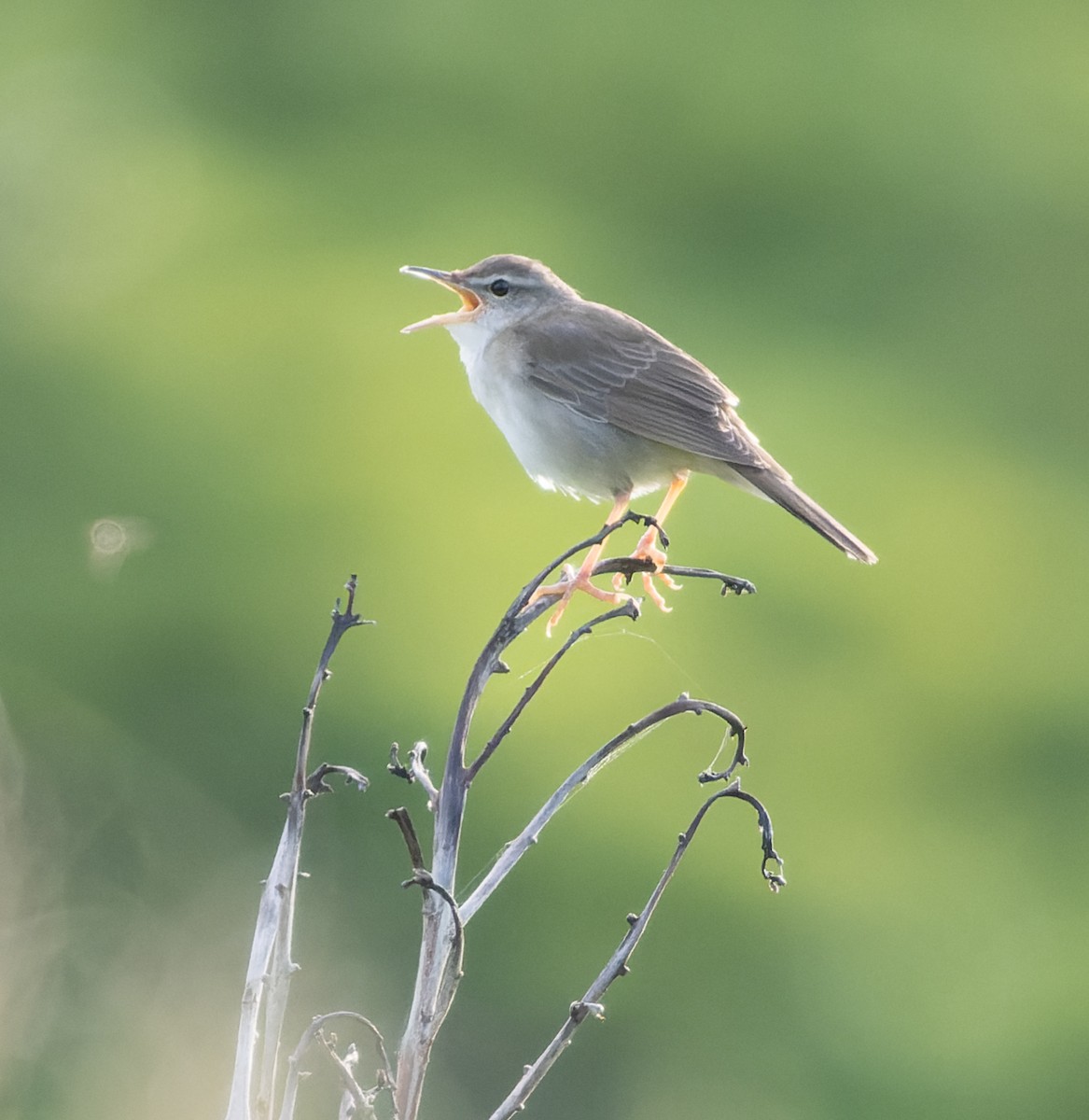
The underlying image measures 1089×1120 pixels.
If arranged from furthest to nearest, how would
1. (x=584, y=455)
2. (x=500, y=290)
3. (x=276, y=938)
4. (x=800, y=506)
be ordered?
(x=500, y=290)
(x=584, y=455)
(x=800, y=506)
(x=276, y=938)

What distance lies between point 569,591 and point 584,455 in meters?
1.21

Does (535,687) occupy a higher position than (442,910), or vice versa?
(535,687)

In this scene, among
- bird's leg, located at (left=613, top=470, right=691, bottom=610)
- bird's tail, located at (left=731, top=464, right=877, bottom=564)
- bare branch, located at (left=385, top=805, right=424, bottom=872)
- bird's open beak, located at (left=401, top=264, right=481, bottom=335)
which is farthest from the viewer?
bird's open beak, located at (left=401, top=264, right=481, bottom=335)

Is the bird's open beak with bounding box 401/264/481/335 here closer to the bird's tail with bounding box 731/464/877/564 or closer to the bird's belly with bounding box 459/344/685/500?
the bird's belly with bounding box 459/344/685/500

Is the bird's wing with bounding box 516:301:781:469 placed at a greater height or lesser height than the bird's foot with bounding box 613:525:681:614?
greater

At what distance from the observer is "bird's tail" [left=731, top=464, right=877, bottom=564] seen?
350cm

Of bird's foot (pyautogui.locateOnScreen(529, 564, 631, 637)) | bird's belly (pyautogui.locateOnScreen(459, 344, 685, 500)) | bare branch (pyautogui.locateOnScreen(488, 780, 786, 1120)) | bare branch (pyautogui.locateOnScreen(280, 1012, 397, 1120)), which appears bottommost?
bare branch (pyautogui.locateOnScreen(280, 1012, 397, 1120))

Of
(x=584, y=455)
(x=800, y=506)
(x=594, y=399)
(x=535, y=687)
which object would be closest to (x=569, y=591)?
(x=535, y=687)

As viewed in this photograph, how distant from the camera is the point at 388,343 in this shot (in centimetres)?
1143

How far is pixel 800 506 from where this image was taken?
3719 mm

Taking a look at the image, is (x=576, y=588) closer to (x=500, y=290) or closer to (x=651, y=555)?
(x=651, y=555)

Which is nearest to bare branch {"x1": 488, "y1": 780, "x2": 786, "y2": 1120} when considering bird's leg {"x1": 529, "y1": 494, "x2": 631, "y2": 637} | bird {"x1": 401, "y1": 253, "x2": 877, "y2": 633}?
bird's leg {"x1": 529, "y1": 494, "x2": 631, "y2": 637}

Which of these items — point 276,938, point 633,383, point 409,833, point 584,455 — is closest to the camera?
point 409,833

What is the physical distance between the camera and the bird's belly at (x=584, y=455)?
158 inches
